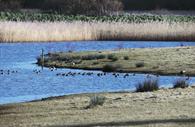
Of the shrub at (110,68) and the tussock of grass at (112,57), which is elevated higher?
the shrub at (110,68)

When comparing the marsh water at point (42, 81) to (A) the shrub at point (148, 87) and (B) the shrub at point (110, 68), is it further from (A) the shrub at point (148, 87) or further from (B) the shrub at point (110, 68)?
(A) the shrub at point (148, 87)

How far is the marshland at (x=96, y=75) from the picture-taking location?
626 inches

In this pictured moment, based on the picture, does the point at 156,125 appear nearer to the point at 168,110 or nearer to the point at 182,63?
the point at 168,110

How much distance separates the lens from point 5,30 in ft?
147

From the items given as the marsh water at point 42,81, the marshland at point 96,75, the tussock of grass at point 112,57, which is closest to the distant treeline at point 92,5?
the marshland at point 96,75

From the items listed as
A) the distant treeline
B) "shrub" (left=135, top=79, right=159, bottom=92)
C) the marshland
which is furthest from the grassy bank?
the distant treeline

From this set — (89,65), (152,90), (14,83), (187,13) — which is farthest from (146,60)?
(187,13)

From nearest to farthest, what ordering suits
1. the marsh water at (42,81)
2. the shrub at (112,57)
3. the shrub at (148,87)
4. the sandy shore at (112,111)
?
the sandy shore at (112,111), the shrub at (148,87), the marsh water at (42,81), the shrub at (112,57)

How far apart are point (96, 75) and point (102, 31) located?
820 inches

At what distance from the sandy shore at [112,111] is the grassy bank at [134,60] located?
397 inches

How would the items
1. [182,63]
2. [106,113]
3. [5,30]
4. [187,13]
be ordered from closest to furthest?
[106,113] < [182,63] < [5,30] < [187,13]

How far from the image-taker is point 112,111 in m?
16.3

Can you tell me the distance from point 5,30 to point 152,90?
81.9 feet

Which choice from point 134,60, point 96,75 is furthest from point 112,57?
point 96,75
